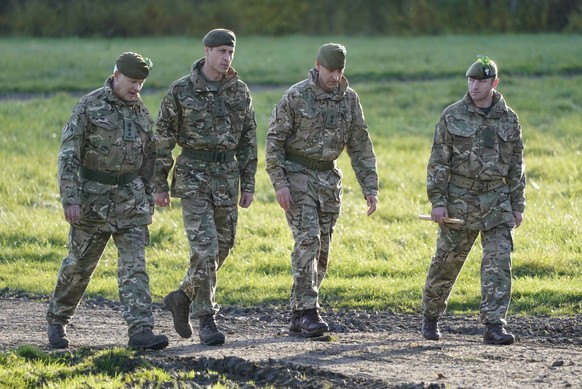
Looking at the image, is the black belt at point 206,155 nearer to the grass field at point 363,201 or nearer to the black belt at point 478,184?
the black belt at point 478,184

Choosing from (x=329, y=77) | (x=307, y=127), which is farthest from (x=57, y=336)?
(x=329, y=77)

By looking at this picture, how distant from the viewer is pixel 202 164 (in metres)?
9.72

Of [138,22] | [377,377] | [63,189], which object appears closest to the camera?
[377,377]

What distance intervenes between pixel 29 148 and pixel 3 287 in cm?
795

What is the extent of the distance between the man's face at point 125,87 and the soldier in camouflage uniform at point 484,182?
7.62ft

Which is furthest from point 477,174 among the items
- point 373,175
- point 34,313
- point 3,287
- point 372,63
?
point 372,63

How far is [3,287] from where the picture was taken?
509 inches

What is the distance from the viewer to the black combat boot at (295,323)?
996cm

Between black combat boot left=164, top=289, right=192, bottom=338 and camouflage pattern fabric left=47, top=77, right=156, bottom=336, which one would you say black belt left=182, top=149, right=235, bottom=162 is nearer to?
camouflage pattern fabric left=47, top=77, right=156, bottom=336

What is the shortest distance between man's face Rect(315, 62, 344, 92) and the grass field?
2.67 metres

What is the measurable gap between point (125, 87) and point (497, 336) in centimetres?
332

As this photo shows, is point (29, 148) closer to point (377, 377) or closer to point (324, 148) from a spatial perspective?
point (324, 148)

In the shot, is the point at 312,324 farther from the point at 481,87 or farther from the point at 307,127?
the point at 481,87

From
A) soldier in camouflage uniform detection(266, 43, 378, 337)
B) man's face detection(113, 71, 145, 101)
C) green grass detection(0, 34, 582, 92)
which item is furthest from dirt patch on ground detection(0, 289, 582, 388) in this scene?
green grass detection(0, 34, 582, 92)
